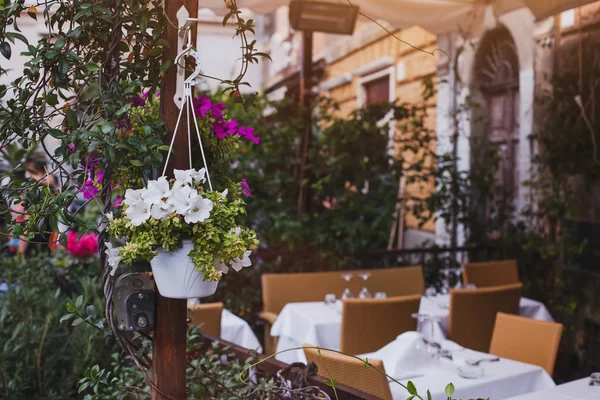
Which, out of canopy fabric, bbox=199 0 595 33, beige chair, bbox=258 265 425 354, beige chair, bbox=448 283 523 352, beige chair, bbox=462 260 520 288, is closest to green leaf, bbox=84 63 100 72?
beige chair, bbox=448 283 523 352

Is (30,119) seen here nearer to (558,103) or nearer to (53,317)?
(53,317)

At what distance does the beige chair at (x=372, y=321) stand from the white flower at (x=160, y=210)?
7.87ft

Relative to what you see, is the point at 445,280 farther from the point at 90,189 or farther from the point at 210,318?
the point at 90,189

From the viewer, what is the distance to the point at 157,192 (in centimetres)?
158

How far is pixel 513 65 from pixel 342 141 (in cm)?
184

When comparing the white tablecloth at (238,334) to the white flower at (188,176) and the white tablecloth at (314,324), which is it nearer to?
the white tablecloth at (314,324)

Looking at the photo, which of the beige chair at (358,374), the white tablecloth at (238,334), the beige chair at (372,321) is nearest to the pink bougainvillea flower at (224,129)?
the beige chair at (358,374)

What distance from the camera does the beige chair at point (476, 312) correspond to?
14.3 ft

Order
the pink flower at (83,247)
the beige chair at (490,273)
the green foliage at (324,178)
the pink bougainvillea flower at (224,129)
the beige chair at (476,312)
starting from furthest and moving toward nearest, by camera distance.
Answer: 1. the green foliage at (324,178)
2. the beige chair at (490,273)
3. the pink flower at (83,247)
4. the beige chair at (476,312)
5. the pink bougainvillea flower at (224,129)

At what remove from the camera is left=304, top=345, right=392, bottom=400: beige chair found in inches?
101

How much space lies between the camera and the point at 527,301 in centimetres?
520

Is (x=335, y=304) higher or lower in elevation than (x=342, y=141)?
lower

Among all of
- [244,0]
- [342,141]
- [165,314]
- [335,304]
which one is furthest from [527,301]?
[165,314]

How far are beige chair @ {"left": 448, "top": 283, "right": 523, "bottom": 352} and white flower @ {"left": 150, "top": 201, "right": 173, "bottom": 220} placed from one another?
3.05 m
